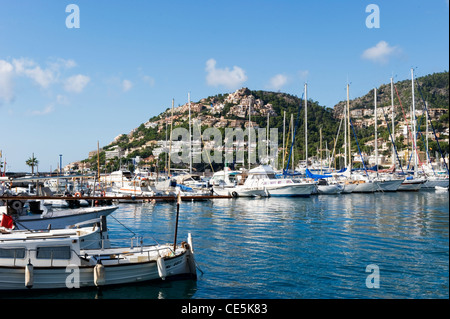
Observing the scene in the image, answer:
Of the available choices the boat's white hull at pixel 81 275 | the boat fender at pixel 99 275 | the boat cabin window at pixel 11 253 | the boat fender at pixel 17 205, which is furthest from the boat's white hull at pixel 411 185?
the boat cabin window at pixel 11 253

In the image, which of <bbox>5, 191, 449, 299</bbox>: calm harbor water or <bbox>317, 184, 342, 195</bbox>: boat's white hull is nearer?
<bbox>5, 191, 449, 299</bbox>: calm harbor water

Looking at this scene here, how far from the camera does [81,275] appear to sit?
50.9 feet

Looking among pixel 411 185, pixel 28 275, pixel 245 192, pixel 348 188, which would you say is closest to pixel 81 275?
pixel 28 275

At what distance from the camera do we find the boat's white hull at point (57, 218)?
2438 centimetres

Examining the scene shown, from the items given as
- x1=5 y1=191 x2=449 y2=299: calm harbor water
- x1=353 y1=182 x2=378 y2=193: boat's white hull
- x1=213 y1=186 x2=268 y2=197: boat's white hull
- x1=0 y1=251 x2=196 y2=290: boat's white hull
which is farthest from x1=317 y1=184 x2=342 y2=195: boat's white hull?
x1=0 y1=251 x2=196 y2=290: boat's white hull

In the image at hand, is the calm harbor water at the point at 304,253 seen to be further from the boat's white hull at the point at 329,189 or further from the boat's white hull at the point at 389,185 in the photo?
the boat's white hull at the point at 389,185

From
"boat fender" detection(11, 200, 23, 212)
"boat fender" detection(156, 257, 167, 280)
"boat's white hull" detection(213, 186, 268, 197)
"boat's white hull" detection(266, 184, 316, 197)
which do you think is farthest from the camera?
"boat's white hull" detection(213, 186, 268, 197)

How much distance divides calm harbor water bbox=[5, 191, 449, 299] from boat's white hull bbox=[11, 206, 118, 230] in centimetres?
235

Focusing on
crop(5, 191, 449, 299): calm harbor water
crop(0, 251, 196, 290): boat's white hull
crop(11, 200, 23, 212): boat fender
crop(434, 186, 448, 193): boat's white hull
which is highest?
crop(11, 200, 23, 212): boat fender

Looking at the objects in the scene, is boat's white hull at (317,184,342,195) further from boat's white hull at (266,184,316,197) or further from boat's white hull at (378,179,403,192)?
boat's white hull at (378,179,403,192)

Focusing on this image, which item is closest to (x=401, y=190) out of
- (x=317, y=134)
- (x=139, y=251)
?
(x=139, y=251)

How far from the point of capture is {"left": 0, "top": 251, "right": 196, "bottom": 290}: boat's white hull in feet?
49.1

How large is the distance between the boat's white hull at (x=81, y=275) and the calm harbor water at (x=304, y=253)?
0.34 m
